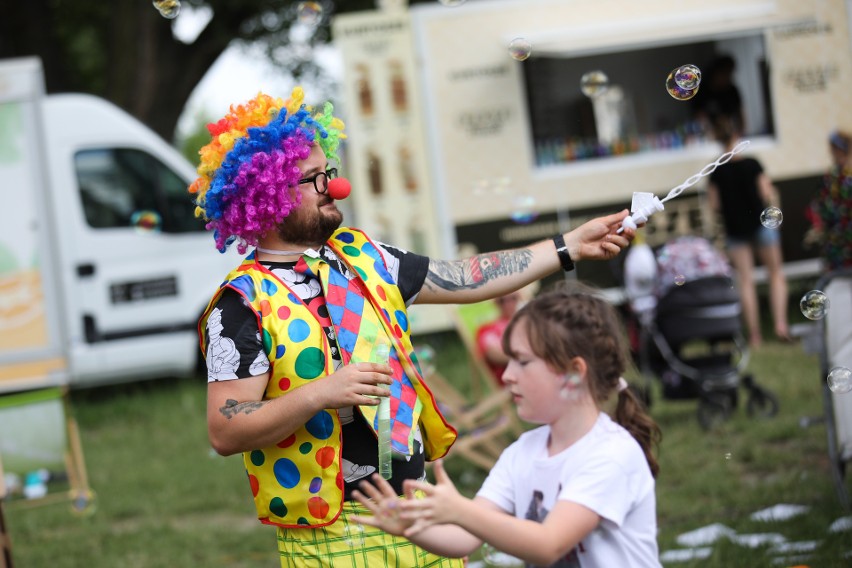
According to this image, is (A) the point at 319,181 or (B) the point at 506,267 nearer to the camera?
(A) the point at 319,181

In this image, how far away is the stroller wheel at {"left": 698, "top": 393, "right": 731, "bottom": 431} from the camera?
6441mm

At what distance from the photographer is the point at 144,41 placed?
12805 millimetres

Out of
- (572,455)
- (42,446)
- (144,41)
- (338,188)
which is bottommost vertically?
(42,446)

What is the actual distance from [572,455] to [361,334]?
0.56 m

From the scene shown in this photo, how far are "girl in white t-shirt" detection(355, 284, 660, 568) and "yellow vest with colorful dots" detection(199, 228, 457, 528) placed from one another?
9.9 inches

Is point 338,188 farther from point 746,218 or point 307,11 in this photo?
point 746,218

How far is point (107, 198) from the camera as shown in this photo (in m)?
9.30

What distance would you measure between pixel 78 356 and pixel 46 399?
288 centimetres

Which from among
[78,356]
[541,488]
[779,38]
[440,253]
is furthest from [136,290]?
[541,488]

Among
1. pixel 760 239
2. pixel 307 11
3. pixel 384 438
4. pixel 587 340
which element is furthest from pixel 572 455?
pixel 760 239

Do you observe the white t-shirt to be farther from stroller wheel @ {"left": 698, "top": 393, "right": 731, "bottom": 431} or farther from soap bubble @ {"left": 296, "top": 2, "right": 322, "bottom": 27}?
stroller wheel @ {"left": 698, "top": 393, "right": 731, "bottom": 431}

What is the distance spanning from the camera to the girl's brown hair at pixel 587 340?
2316 mm

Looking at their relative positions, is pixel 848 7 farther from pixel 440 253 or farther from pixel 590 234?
pixel 590 234

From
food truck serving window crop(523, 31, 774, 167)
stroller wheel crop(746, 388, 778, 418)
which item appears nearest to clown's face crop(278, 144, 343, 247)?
stroller wheel crop(746, 388, 778, 418)
